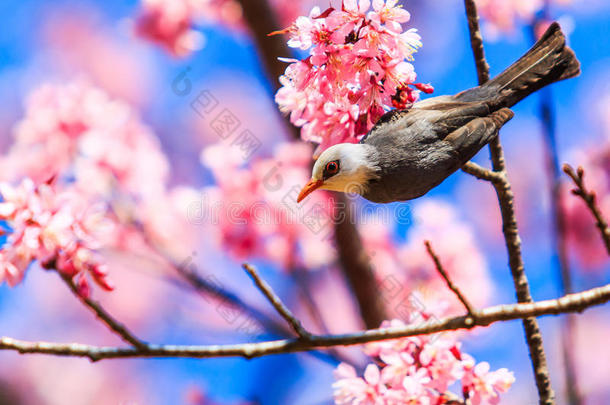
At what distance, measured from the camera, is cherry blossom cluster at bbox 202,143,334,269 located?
186 inches

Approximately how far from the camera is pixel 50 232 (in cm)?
217

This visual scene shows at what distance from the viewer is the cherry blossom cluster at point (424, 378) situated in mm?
2154

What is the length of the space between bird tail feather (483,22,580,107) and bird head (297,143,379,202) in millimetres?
618

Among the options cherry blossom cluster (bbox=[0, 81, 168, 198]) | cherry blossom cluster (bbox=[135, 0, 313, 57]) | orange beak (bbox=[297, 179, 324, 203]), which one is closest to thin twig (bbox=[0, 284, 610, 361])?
orange beak (bbox=[297, 179, 324, 203])

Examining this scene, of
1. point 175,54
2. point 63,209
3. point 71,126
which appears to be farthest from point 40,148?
point 63,209

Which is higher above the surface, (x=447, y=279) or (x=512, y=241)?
A: (x=512, y=241)

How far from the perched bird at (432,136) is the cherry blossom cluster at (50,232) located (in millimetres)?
851

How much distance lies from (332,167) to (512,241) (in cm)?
81

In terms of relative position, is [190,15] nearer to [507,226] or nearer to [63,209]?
[63,209]

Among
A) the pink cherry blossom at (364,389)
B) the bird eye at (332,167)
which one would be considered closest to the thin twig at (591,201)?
the bird eye at (332,167)

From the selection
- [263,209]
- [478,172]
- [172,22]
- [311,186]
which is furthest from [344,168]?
[172,22]

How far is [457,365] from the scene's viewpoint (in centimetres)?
219

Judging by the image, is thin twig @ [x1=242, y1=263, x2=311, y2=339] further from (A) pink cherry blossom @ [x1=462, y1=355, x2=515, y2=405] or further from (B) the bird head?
(A) pink cherry blossom @ [x1=462, y1=355, x2=515, y2=405]

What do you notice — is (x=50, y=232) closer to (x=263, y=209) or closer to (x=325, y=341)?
(x=325, y=341)
